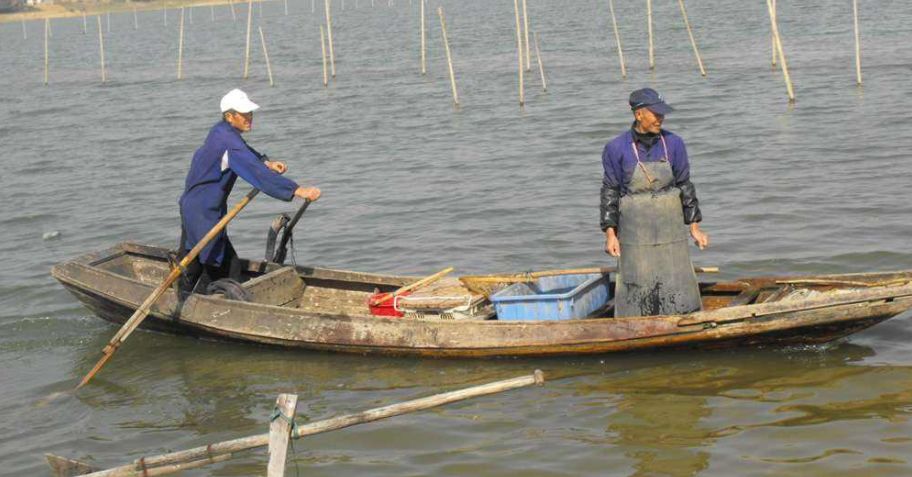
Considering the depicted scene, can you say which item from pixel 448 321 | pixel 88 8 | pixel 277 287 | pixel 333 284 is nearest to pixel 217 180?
pixel 277 287

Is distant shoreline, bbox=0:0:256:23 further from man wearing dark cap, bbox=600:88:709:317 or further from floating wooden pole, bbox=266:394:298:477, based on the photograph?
floating wooden pole, bbox=266:394:298:477

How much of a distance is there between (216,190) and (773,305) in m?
4.07

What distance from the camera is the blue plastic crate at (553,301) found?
309 inches

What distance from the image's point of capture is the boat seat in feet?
29.2

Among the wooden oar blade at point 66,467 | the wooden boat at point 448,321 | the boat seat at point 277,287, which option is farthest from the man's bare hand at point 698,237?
the wooden oar blade at point 66,467

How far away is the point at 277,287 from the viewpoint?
9180mm

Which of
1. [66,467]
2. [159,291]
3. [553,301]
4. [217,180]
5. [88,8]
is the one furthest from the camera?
[88,8]

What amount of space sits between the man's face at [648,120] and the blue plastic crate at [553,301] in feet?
4.46

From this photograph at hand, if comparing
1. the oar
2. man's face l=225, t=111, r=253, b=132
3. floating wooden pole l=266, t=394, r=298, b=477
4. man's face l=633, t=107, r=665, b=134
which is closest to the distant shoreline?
man's face l=225, t=111, r=253, b=132

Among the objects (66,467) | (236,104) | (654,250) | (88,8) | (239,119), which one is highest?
(88,8)

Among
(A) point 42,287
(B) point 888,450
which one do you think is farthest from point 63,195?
(B) point 888,450

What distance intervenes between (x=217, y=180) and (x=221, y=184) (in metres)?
0.04

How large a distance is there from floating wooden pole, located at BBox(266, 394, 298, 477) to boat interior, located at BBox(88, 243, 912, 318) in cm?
345

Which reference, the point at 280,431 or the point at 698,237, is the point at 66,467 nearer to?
the point at 280,431
